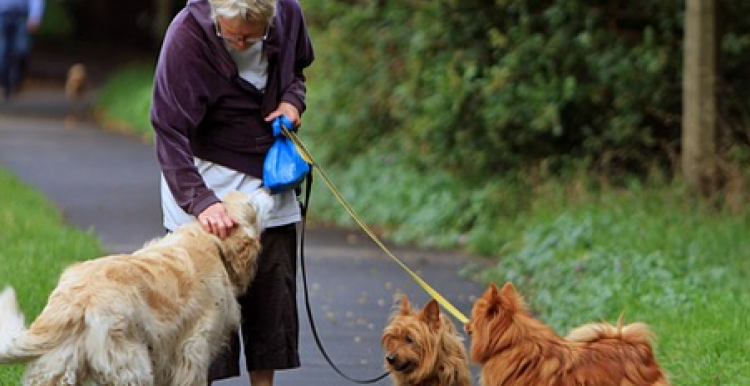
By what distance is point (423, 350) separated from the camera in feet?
23.3

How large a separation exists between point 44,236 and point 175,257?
589 centimetres

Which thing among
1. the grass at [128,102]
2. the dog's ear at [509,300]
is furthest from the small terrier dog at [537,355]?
the grass at [128,102]

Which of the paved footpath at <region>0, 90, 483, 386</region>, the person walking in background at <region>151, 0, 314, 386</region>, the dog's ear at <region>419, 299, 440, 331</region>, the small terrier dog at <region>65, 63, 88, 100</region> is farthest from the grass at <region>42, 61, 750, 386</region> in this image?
the small terrier dog at <region>65, 63, 88, 100</region>

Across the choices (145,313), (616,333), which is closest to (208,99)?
(145,313)

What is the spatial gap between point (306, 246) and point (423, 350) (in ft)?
21.7

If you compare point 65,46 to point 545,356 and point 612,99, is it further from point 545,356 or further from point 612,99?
point 545,356

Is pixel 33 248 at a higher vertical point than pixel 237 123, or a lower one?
lower

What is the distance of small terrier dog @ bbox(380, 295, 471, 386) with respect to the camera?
710cm

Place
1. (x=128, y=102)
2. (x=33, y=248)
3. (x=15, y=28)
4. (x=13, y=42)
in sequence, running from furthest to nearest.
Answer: (x=128, y=102), (x=13, y=42), (x=15, y=28), (x=33, y=248)

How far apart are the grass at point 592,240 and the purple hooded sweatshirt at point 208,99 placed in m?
2.48

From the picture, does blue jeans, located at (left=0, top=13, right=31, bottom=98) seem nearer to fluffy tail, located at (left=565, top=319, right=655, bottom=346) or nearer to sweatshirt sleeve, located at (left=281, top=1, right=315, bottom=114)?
sweatshirt sleeve, located at (left=281, top=1, right=315, bottom=114)

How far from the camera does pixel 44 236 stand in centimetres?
1195

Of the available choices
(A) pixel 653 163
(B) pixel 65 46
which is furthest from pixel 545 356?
(B) pixel 65 46

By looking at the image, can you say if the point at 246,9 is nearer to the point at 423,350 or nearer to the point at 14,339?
the point at 423,350
